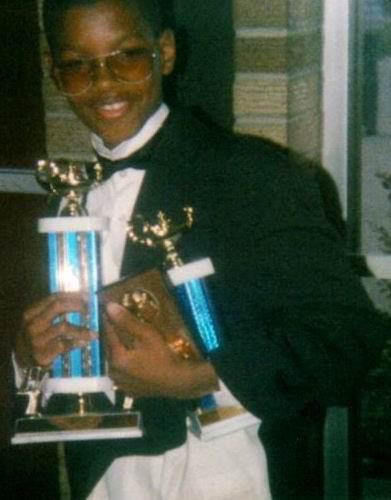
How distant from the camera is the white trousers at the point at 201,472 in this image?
5.22 feet

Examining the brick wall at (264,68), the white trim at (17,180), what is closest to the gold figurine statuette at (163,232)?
the brick wall at (264,68)

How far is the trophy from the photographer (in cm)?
155

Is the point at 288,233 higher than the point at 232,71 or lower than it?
lower

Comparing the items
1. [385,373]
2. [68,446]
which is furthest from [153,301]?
[385,373]

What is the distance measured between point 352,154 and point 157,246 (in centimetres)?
101

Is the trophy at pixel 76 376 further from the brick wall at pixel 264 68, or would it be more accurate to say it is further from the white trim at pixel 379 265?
the white trim at pixel 379 265

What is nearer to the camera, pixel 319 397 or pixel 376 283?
pixel 319 397

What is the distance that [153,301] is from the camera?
4.98ft

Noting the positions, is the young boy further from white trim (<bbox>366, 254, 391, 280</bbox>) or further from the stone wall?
white trim (<bbox>366, 254, 391, 280</bbox>)

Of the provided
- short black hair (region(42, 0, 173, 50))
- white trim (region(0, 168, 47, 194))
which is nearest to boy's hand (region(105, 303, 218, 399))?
short black hair (region(42, 0, 173, 50))

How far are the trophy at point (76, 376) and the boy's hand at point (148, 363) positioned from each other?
6 cm

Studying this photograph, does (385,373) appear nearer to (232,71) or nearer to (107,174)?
(232,71)

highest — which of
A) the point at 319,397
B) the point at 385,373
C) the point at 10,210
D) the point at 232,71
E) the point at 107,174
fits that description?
the point at 232,71

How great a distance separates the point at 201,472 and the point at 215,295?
→ 301 mm
